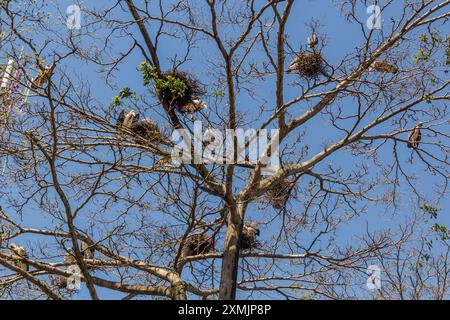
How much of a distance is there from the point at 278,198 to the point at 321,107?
5.68 ft

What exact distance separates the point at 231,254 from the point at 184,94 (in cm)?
256

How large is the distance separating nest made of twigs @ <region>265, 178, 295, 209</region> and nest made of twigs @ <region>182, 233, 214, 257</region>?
124 cm

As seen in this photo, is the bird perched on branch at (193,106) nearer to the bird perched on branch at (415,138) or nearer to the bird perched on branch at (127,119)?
the bird perched on branch at (127,119)

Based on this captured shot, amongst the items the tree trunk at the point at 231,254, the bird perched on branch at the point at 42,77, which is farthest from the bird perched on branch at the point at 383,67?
the bird perched on branch at the point at 42,77

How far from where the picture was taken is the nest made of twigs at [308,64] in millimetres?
8977

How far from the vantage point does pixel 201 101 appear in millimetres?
8859

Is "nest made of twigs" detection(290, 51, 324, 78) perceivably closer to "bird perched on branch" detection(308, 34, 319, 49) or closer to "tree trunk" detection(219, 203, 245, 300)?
"bird perched on branch" detection(308, 34, 319, 49)

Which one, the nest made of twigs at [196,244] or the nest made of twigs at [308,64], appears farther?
the nest made of twigs at [196,244]

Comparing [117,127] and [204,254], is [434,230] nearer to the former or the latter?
[204,254]

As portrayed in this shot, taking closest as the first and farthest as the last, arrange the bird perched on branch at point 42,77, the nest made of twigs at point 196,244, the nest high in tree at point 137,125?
the bird perched on branch at point 42,77 < the nest high in tree at point 137,125 < the nest made of twigs at point 196,244

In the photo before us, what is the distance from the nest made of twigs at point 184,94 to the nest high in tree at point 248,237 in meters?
2.58

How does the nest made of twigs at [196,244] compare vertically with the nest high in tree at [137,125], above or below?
below

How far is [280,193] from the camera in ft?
32.8
